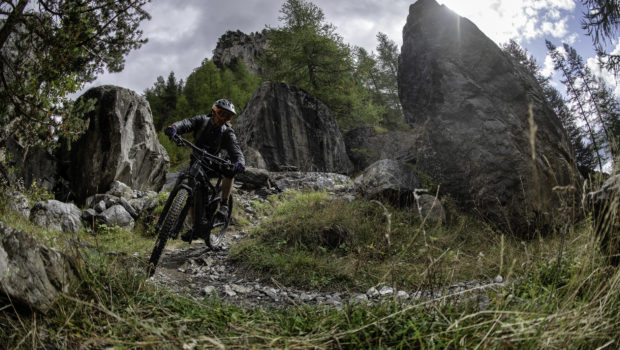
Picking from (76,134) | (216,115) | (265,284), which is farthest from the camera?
(76,134)

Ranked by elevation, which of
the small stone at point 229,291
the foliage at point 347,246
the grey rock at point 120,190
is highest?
the grey rock at point 120,190

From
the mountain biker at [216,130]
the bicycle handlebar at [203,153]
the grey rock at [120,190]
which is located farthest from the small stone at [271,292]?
the grey rock at [120,190]

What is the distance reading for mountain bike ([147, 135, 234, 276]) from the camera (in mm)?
4359

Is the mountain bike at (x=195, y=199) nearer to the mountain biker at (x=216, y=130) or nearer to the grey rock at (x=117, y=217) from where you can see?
the mountain biker at (x=216, y=130)

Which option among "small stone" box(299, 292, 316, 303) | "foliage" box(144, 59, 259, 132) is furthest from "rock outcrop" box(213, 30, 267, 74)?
"small stone" box(299, 292, 316, 303)

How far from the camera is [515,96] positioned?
26.5ft

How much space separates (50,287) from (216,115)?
3.66 metres

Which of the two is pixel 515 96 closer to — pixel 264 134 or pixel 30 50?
pixel 30 50

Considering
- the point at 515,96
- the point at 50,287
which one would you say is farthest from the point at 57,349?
the point at 515,96

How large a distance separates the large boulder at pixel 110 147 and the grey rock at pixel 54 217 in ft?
6.90

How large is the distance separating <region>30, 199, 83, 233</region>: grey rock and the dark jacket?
10.7 feet

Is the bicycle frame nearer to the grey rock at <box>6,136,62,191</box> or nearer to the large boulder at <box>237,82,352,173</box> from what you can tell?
the grey rock at <box>6,136,62,191</box>

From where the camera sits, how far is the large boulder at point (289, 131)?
58.6 ft

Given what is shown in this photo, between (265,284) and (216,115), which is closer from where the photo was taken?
(265,284)
